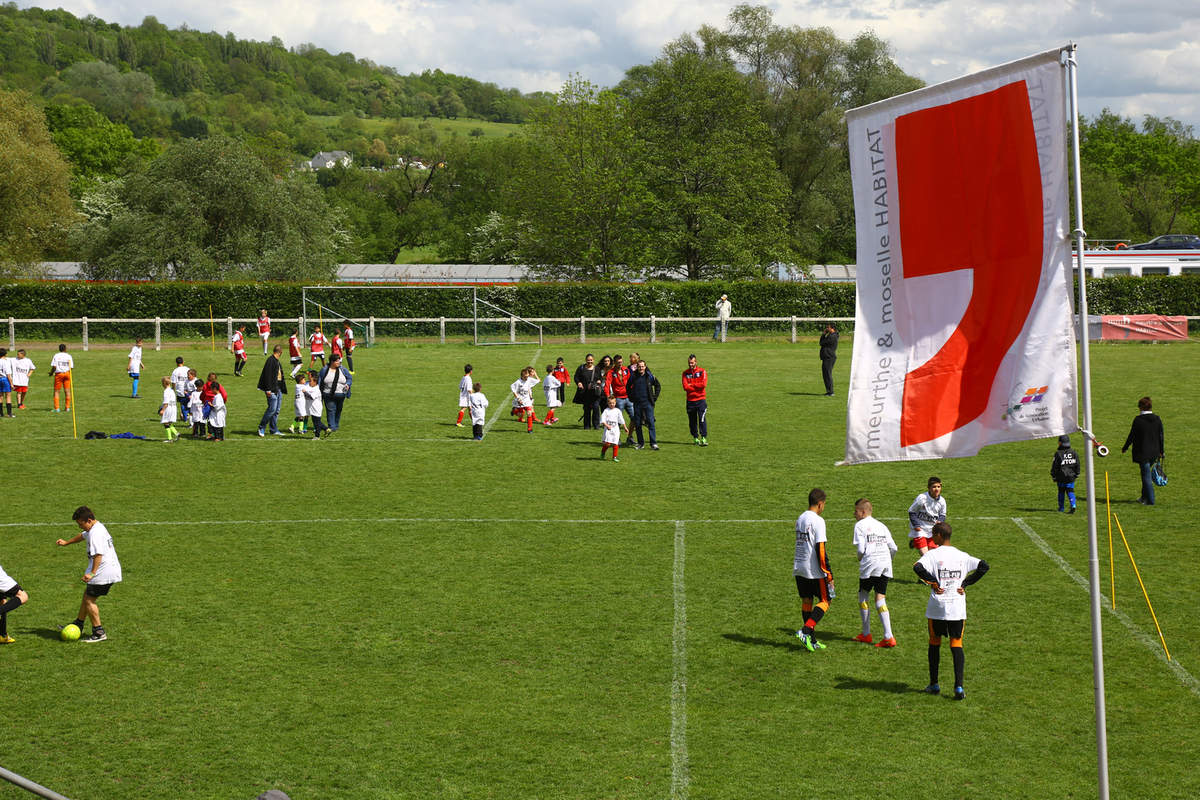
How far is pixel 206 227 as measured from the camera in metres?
59.7

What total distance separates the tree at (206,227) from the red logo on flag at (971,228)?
52621 millimetres

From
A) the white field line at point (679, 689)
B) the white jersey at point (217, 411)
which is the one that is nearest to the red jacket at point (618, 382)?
the white jersey at point (217, 411)

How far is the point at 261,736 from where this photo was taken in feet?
34.3

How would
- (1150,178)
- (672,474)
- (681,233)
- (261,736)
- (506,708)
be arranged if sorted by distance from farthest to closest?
(1150,178) < (681,233) < (672,474) < (506,708) < (261,736)

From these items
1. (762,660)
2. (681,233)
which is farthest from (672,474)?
(681,233)

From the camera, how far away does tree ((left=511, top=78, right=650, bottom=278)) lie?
59969 millimetres

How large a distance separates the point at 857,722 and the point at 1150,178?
99.5 metres

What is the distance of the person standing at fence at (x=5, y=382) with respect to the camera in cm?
2936

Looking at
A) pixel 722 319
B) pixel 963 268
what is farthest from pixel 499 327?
pixel 963 268

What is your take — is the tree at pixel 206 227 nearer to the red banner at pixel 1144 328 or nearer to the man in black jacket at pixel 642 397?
the man in black jacket at pixel 642 397

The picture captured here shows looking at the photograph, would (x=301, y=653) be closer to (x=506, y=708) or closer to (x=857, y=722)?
(x=506, y=708)

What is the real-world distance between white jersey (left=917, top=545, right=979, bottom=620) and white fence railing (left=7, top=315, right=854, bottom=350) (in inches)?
1449

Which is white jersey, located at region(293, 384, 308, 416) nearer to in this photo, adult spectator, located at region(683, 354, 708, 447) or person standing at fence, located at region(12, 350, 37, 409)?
person standing at fence, located at region(12, 350, 37, 409)

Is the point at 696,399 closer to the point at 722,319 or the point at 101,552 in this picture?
the point at 101,552
